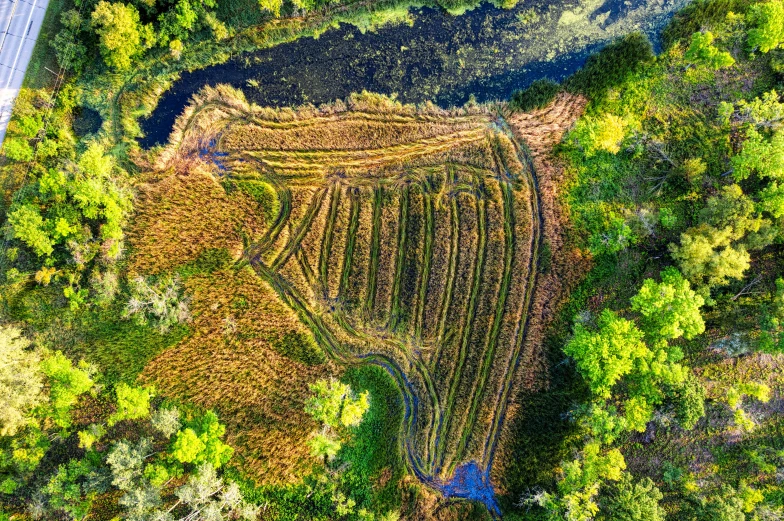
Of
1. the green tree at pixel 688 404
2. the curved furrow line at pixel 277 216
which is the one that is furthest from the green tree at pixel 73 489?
the green tree at pixel 688 404

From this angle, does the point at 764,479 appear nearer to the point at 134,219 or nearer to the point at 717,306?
the point at 717,306

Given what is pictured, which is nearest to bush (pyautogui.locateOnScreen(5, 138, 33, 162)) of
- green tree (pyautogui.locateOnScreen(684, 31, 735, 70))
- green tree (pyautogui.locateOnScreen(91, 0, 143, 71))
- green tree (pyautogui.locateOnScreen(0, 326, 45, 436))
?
green tree (pyautogui.locateOnScreen(91, 0, 143, 71))

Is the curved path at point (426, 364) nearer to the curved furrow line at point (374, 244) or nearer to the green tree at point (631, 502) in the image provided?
the curved furrow line at point (374, 244)

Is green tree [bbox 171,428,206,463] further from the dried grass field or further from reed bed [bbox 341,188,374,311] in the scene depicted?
reed bed [bbox 341,188,374,311]

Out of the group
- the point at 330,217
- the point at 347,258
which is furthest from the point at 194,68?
the point at 347,258

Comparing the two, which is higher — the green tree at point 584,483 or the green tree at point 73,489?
the green tree at point 584,483
